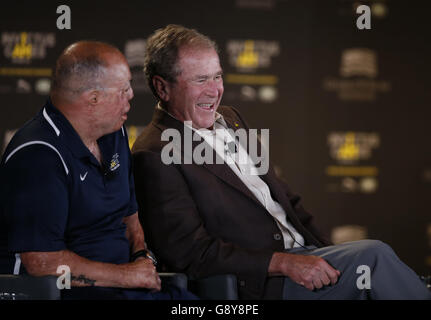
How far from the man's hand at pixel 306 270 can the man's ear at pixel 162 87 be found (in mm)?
799

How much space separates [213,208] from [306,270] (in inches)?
16.2

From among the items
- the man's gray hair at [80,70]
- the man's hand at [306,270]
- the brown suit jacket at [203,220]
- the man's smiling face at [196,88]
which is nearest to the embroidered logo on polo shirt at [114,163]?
the brown suit jacket at [203,220]

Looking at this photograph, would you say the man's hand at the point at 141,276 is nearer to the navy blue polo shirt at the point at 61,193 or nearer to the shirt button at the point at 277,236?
the navy blue polo shirt at the point at 61,193

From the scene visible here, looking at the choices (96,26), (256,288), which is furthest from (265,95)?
(256,288)

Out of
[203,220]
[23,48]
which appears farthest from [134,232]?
[23,48]

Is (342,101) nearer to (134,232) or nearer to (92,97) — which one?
(134,232)

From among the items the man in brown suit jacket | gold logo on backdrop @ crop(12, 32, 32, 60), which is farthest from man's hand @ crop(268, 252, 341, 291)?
gold logo on backdrop @ crop(12, 32, 32, 60)

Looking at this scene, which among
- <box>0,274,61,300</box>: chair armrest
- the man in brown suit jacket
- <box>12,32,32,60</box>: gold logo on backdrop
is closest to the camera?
<box>0,274,61,300</box>: chair armrest

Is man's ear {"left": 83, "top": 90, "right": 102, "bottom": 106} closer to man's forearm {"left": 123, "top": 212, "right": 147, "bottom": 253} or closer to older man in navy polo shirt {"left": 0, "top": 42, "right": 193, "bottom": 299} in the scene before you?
older man in navy polo shirt {"left": 0, "top": 42, "right": 193, "bottom": 299}

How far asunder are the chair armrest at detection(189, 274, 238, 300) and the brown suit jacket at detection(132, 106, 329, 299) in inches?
3.9

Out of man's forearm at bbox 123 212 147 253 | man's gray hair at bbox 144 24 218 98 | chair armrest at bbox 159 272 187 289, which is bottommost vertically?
chair armrest at bbox 159 272 187 289

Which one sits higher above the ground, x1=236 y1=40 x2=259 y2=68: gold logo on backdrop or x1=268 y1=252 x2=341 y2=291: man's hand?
x1=236 y1=40 x2=259 y2=68: gold logo on backdrop

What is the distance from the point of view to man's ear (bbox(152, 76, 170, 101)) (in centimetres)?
255

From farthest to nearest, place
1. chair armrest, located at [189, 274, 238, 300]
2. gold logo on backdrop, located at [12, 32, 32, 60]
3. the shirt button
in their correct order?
gold logo on backdrop, located at [12, 32, 32, 60], the shirt button, chair armrest, located at [189, 274, 238, 300]
